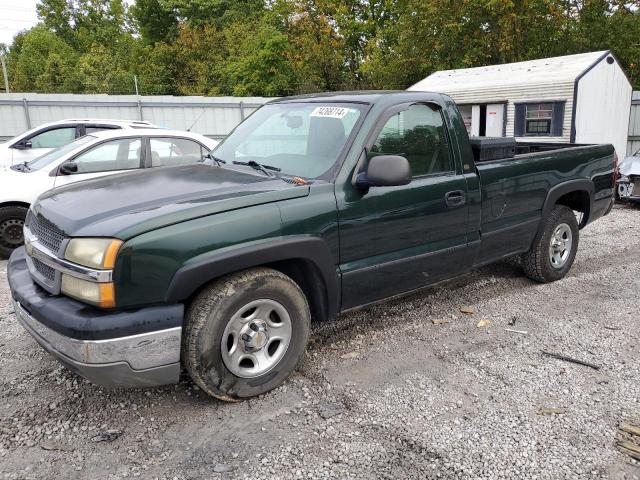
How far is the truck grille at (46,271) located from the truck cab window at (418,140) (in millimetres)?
2096

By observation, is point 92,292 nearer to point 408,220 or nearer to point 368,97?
point 408,220

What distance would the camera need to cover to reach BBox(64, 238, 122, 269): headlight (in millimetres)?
2613

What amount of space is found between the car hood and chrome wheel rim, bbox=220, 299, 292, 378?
9.21 metres

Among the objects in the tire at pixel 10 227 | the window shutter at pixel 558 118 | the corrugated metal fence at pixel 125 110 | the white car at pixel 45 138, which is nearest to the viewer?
the tire at pixel 10 227

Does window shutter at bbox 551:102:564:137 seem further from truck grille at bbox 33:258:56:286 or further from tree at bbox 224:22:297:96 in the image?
tree at bbox 224:22:297:96

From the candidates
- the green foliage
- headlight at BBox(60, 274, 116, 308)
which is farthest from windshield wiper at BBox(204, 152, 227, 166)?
the green foliage

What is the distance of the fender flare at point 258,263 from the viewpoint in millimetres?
2770

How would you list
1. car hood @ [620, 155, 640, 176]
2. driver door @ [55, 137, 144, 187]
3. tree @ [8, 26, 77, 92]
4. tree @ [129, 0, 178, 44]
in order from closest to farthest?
driver door @ [55, 137, 144, 187] < car hood @ [620, 155, 640, 176] < tree @ [129, 0, 178, 44] < tree @ [8, 26, 77, 92]

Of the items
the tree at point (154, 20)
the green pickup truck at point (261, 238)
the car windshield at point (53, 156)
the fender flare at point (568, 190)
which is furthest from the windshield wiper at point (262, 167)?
the tree at point (154, 20)

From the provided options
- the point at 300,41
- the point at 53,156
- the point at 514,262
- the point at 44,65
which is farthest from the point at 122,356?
the point at 44,65

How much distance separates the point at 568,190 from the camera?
17.2ft

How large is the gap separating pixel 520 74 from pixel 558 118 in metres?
2.27

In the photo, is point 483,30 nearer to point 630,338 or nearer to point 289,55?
point 289,55

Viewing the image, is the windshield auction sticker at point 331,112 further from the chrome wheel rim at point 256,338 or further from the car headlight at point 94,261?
the car headlight at point 94,261
